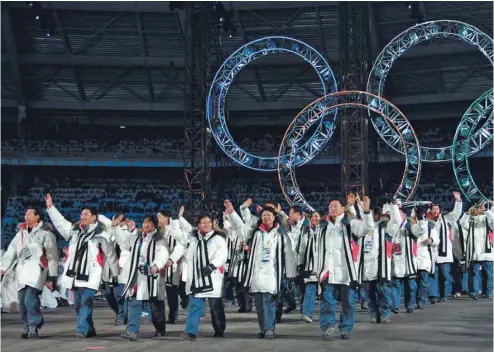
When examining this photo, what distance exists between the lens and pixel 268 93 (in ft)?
143

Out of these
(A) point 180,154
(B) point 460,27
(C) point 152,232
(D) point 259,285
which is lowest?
(D) point 259,285

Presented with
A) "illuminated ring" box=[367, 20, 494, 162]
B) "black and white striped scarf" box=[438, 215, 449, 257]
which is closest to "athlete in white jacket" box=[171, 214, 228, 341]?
"black and white striped scarf" box=[438, 215, 449, 257]

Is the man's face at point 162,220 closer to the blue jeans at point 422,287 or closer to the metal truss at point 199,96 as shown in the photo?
the blue jeans at point 422,287

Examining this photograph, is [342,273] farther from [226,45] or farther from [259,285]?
[226,45]

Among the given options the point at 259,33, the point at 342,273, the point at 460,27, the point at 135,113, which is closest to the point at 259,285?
the point at 342,273

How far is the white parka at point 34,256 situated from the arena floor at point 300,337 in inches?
36.4

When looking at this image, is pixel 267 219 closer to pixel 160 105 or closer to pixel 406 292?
pixel 406 292

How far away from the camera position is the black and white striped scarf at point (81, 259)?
12391 mm

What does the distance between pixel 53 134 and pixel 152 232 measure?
115 feet

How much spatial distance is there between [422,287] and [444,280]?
2155 millimetres

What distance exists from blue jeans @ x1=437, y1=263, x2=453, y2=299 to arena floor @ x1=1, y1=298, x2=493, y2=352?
3.19 m

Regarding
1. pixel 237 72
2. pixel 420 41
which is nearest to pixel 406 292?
pixel 420 41

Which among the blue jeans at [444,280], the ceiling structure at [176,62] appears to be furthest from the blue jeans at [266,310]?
the ceiling structure at [176,62]

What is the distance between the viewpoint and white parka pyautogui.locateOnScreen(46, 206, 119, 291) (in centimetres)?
1246
